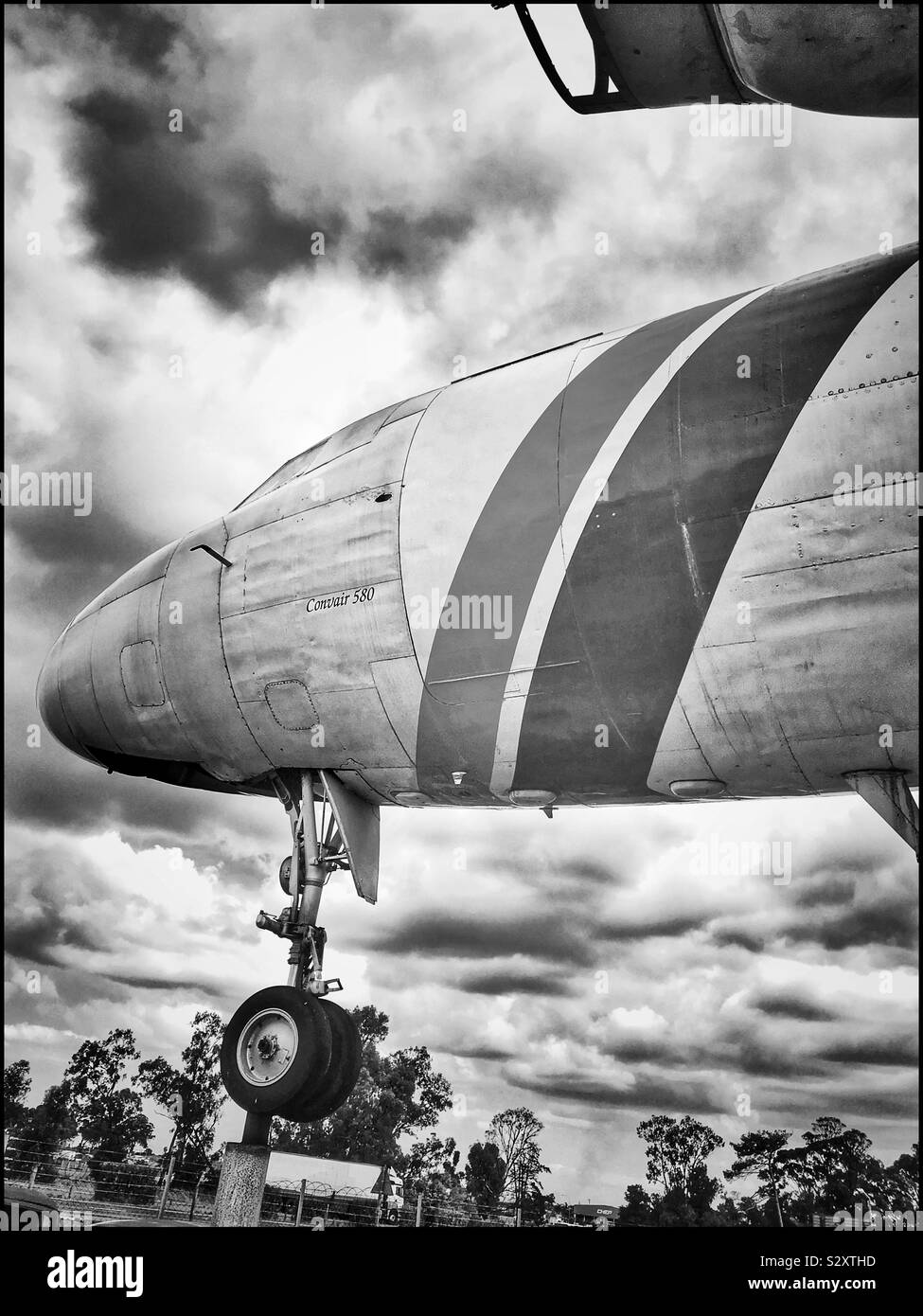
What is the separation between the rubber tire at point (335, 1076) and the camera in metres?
9.03

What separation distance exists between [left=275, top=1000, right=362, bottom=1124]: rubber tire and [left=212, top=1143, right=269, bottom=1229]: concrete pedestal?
1.59 ft

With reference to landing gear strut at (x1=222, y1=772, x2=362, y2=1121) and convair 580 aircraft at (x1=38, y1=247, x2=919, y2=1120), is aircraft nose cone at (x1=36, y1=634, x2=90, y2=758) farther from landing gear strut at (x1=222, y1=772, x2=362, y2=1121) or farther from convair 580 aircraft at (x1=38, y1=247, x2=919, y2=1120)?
landing gear strut at (x1=222, y1=772, x2=362, y2=1121)

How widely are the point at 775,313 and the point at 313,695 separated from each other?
543cm

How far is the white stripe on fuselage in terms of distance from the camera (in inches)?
292

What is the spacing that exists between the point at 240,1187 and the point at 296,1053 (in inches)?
48.5

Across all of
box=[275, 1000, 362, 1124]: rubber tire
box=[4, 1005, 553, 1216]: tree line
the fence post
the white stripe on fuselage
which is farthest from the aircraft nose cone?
box=[4, 1005, 553, 1216]: tree line

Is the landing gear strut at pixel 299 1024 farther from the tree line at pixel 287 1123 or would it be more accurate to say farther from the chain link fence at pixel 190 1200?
the tree line at pixel 287 1123

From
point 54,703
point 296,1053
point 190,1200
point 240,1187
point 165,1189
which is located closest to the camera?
point 240,1187

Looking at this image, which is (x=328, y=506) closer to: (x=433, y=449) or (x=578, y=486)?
(x=433, y=449)

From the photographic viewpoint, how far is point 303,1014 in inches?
362

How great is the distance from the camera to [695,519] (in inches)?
271

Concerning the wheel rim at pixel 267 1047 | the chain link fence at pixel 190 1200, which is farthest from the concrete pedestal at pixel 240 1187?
the chain link fence at pixel 190 1200

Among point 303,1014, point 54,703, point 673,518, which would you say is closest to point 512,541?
point 673,518

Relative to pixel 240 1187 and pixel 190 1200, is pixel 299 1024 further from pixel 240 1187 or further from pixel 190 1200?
pixel 190 1200
